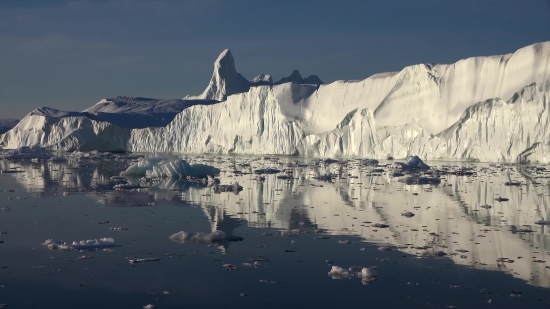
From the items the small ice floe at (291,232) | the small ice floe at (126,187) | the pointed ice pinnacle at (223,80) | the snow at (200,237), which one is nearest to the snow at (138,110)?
the pointed ice pinnacle at (223,80)

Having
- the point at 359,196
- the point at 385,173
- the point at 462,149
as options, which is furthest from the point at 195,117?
the point at 359,196

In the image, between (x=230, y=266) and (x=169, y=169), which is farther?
(x=169, y=169)

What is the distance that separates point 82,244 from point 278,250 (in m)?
2.52

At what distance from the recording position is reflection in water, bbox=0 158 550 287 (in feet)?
26.6

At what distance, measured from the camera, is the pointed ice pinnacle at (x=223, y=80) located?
239ft

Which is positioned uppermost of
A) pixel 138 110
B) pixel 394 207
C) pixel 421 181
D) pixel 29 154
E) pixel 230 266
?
pixel 138 110

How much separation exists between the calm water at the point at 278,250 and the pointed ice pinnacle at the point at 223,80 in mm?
58831

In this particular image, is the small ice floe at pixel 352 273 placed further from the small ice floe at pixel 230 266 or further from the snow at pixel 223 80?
the snow at pixel 223 80

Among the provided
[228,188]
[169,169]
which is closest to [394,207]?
[228,188]

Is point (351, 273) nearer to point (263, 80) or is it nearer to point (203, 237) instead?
point (203, 237)

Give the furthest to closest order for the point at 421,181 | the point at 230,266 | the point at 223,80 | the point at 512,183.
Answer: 1. the point at 223,80
2. the point at 421,181
3. the point at 512,183
4. the point at 230,266

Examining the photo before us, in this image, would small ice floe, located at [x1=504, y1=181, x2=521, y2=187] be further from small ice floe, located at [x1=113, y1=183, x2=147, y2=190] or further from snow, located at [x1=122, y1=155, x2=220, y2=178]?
small ice floe, located at [x1=113, y1=183, x2=147, y2=190]

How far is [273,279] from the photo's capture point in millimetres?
6551

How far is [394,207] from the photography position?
39.9 feet
